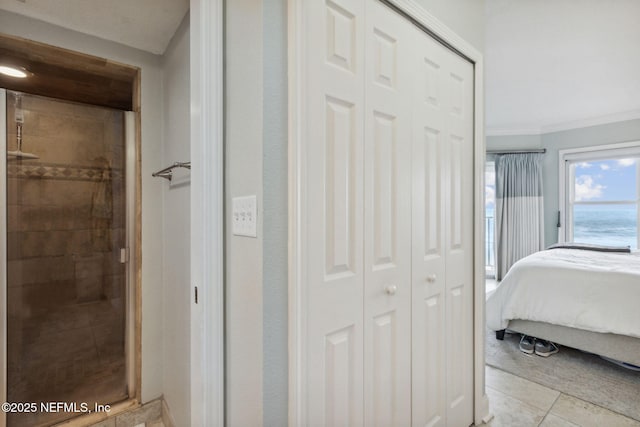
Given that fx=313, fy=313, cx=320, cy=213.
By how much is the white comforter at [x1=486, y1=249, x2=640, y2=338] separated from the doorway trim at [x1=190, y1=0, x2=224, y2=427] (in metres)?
2.57

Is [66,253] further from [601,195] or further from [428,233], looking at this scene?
[601,195]

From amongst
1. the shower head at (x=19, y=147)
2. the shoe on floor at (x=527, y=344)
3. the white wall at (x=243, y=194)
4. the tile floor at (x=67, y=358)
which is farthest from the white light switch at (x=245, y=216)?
the shoe on floor at (x=527, y=344)

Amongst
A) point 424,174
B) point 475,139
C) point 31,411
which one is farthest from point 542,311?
point 31,411

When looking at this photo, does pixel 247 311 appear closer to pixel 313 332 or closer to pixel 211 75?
pixel 313 332

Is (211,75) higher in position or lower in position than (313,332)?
higher

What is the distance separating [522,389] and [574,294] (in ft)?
2.84

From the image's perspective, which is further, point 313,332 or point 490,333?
point 490,333

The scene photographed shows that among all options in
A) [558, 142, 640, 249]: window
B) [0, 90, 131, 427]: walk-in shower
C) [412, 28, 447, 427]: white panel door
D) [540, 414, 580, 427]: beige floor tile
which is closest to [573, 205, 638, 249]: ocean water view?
[558, 142, 640, 249]: window

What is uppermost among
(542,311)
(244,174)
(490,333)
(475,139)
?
Answer: (475,139)

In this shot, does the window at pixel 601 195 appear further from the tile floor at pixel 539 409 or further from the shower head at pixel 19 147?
the shower head at pixel 19 147

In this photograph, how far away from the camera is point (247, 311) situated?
→ 91cm

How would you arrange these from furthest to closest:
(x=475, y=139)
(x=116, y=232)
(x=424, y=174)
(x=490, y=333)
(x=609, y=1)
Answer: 1. (x=490, y=333)
2. (x=116, y=232)
3. (x=609, y=1)
4. (x=475, y=139)
5. (x=424, y=174)

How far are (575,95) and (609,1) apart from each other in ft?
6.33

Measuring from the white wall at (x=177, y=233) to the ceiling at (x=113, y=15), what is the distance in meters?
0.08
